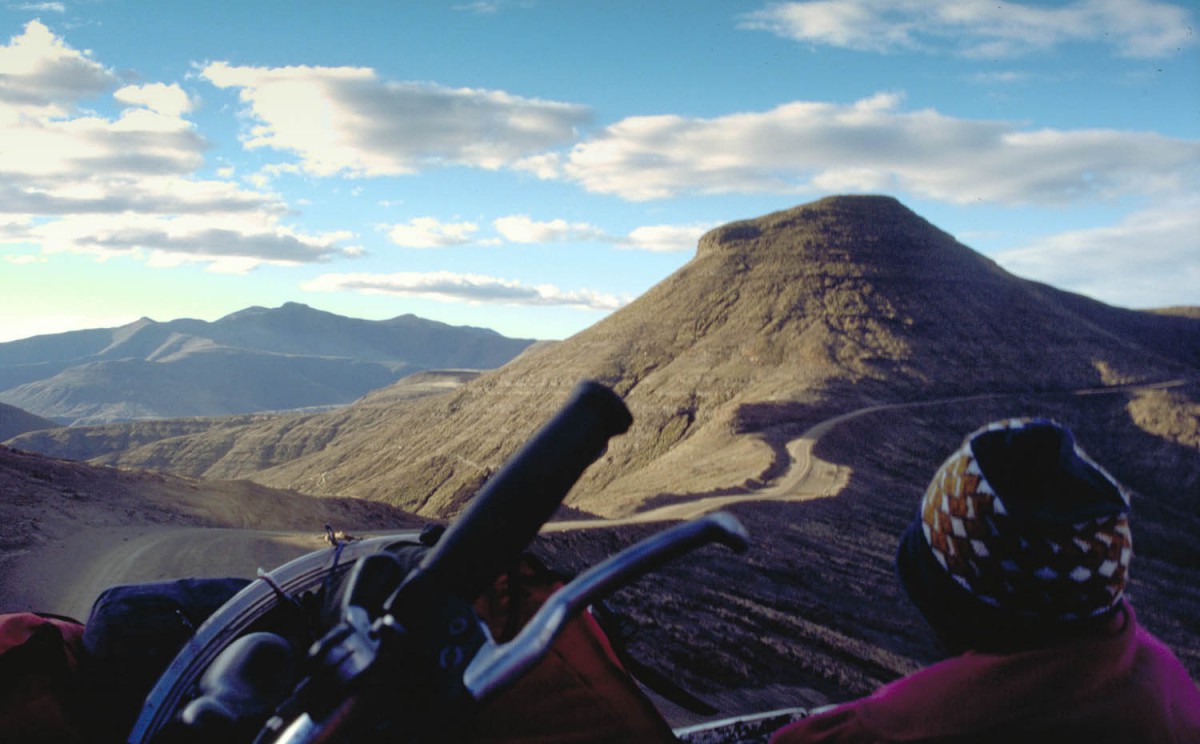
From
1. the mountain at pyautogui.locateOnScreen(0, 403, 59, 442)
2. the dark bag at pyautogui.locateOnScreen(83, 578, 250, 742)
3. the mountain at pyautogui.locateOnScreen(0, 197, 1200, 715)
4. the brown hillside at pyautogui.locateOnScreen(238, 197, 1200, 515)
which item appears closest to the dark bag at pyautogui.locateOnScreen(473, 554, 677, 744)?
the mountain at pyautogui.locateOnScreen(0, 197, 1200, 715)

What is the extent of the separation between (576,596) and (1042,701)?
108 centimetres

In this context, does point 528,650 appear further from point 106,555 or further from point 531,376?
point 531,376

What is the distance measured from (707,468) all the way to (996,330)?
32.1 meters

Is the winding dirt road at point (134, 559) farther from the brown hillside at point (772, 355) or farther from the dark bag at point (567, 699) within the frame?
the brown hillside at point (772, 355)

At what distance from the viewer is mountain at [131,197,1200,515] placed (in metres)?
39.5

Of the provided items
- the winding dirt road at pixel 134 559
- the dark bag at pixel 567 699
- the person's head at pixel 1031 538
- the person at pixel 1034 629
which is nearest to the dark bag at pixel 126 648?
the dark bag at pixel 567 699

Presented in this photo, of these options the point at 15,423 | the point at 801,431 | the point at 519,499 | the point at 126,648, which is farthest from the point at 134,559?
the point at 15,423

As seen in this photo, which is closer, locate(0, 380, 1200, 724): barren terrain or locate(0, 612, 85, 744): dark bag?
locate(0, 612, 85, 744): dark bag

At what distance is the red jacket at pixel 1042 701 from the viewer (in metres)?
1.60

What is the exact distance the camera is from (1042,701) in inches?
64.2

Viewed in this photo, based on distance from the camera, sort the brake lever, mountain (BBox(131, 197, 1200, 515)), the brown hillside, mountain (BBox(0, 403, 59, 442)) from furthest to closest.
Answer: mountain (BBox(0, 403, 59, 442)) < the brown hillside < mountain (BBox(131, 197, 1200, 515)) < the brake lever

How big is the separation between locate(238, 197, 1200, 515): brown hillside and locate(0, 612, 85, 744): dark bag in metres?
26.5

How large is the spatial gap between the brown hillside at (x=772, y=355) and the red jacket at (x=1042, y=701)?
26.3 meters

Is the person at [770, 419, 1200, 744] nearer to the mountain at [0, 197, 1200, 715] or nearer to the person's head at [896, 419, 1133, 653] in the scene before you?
the person's head at [896, 419, 1133, 653]
